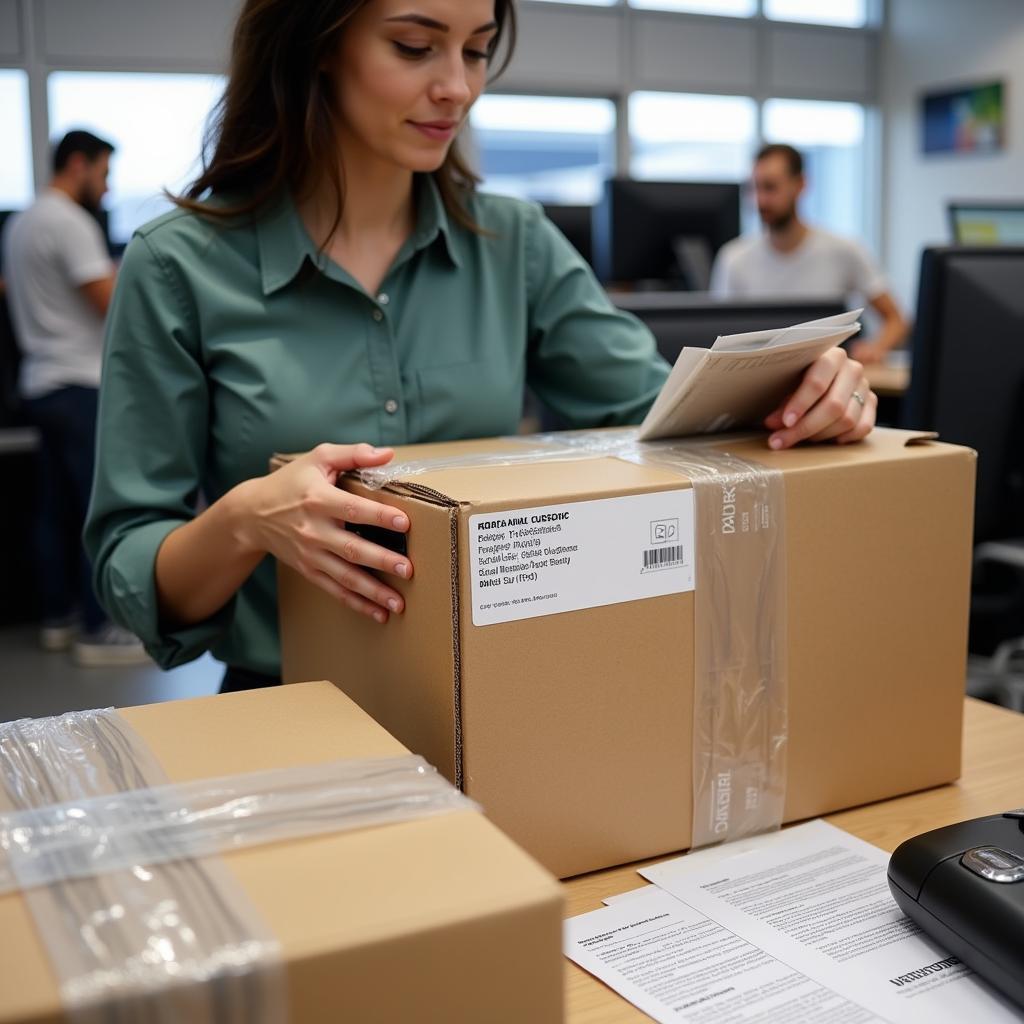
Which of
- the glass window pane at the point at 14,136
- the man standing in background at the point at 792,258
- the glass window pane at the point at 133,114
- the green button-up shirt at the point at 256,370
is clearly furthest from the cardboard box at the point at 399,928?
the glass window pane at the point at 14,136

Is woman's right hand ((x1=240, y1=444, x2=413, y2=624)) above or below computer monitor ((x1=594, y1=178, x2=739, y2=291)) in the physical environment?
below

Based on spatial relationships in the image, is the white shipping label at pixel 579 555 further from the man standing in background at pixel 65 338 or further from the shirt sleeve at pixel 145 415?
the man standing in background at pixel 65 338

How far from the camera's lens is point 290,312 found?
41.3 inches

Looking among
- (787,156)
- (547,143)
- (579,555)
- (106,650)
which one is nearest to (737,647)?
(579,555)

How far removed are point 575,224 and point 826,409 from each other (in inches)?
121

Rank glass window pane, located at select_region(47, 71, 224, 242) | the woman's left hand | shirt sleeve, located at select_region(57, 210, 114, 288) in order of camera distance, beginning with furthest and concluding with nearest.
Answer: glass window pane, located at select_region(47, 71, 224, 242) → shirt sleeve, located at select_region(57, 210, 114, 288) → the woman's left hand

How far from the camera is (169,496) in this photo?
3.33 feet

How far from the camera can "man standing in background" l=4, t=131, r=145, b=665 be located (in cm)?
334

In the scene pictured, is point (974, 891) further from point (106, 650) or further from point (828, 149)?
point (828, 149)

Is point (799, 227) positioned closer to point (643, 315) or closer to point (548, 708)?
point (643, 315)

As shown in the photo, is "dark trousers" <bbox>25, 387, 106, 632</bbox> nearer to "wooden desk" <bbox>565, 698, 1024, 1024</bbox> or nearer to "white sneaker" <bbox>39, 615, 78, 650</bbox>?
"white sneaker" <bbox>39, 615, 78, 650</bbox>

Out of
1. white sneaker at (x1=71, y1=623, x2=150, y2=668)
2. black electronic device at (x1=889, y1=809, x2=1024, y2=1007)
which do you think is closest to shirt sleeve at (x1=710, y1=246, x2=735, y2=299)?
white sneaker at (x1=71, y1=623, x2=150, y2=668)

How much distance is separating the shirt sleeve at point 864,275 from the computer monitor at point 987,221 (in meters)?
1.00

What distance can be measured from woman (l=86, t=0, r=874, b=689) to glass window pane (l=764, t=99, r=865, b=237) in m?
6.79
